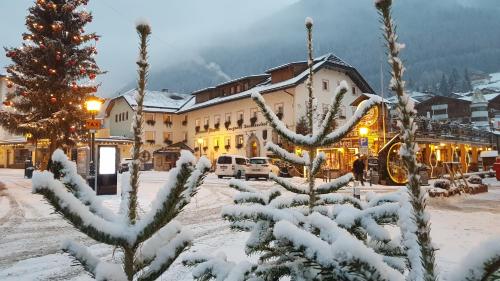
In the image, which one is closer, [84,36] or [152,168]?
[84,36]

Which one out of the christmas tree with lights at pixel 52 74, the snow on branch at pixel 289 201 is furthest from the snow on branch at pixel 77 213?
the christmas tree with lights at pixel 52 74

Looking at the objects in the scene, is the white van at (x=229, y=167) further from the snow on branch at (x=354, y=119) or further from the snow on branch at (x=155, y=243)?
the snow on branch at (x=155, y=243)

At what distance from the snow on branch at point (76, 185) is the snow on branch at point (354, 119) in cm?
156

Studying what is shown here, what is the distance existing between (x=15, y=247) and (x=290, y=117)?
106ft

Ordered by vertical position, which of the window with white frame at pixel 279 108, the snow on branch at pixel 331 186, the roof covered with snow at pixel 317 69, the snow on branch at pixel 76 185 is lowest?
the snow on branch at pixel 331 186

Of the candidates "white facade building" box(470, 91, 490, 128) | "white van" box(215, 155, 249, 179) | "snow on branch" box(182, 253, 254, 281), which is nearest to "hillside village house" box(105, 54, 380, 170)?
"white van" box(215, 155, 249, 179)

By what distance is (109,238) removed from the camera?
49.7 inches

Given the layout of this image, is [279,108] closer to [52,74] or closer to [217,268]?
[52,74]

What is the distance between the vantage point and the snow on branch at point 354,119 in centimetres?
244

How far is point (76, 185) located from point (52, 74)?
898 inches

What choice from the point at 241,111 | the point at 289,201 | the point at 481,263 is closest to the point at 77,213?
the point at 481,263

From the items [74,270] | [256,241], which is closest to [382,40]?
[256,241]

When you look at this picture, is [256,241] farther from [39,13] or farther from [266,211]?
[39,13]

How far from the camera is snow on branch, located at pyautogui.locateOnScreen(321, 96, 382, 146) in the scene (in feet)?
8.00
